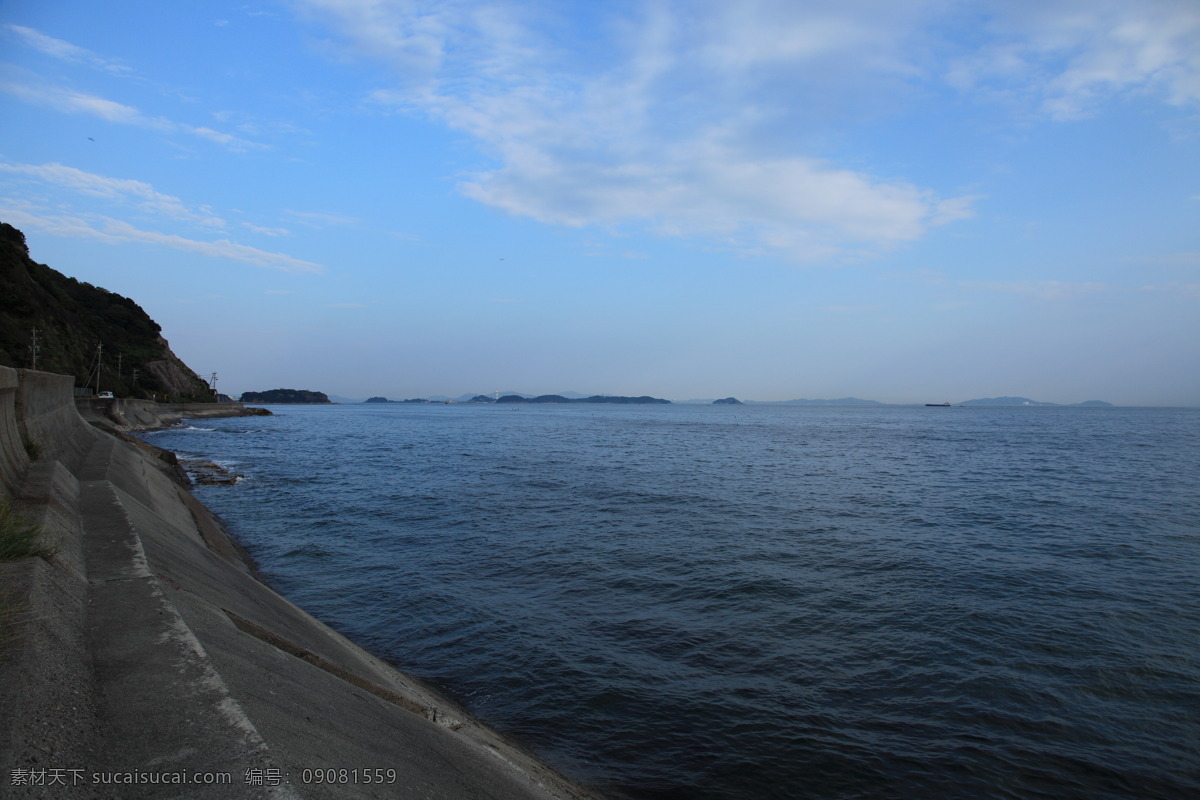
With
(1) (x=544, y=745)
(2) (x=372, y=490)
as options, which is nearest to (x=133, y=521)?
(1) (x=544, y=745)

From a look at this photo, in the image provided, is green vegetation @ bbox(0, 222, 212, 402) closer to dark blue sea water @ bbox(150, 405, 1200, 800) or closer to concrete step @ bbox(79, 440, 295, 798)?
dark blue sea water @ bbox(150, 405, 1200, 800)

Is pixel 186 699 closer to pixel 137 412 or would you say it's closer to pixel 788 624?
pixel 788 624

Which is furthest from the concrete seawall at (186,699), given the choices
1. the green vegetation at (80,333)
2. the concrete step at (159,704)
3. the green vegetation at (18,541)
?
the green vegetation at (80,333)

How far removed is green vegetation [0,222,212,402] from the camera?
53844 mm

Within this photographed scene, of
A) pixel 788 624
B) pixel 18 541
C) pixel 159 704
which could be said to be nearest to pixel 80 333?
pixel 18 541

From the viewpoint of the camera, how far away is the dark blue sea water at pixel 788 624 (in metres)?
7.73

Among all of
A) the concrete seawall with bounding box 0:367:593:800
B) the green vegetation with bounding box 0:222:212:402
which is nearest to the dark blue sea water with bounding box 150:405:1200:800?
the concrete seawall with bounding box 0:367:593:800

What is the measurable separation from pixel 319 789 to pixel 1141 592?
17.1 m

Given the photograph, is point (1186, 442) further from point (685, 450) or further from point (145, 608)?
point (145, 608)

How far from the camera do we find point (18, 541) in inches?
249

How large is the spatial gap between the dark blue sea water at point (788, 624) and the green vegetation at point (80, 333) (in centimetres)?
2413

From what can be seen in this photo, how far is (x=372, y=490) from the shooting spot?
29516 millimetres

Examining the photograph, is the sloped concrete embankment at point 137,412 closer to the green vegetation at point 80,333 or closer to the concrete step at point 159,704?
the green vegetation at point 80,333

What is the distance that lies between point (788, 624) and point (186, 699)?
10344 mm
